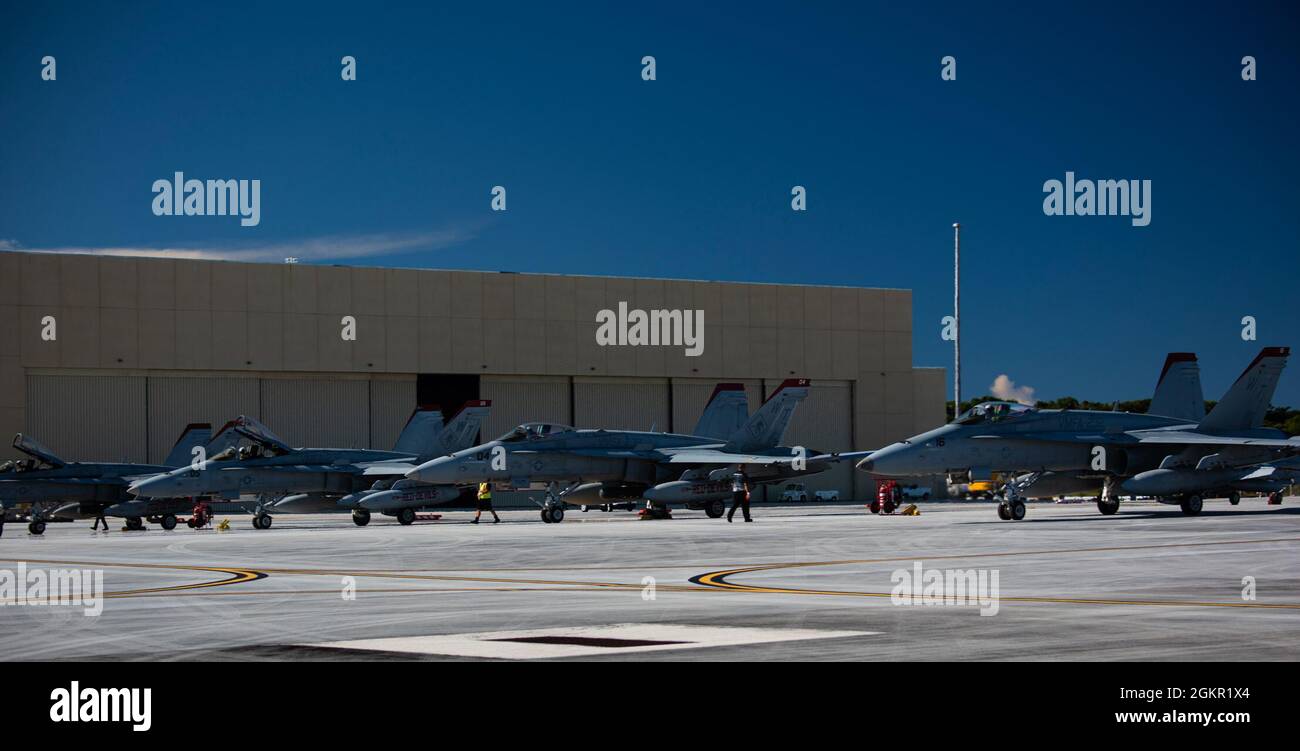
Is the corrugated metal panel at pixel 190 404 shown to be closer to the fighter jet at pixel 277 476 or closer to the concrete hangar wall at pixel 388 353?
the concrete hangar wall at pixel 388 353

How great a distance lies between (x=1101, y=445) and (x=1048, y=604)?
81.0 feet

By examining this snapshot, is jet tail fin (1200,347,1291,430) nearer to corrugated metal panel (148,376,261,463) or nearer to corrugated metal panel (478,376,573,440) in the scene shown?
corrugated metal panel (478,376,573,440)

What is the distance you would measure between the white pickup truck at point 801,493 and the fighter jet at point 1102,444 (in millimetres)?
39713

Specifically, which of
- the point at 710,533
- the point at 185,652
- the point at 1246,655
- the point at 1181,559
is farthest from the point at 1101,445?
the point at 185,652

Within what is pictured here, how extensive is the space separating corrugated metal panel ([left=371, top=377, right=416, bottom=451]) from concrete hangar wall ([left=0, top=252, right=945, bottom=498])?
8cm

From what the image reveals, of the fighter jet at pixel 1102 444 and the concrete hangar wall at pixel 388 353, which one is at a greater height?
the concrete hangar wall at pixel 388 353

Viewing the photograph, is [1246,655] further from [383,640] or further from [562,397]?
[562,397]

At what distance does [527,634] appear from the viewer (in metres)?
9.91

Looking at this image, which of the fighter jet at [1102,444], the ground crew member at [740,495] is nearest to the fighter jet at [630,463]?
the ground crew member at [740,495]

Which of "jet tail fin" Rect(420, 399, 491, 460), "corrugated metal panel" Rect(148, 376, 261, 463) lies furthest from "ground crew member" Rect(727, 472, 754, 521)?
"corrugated metal panel" Rect(148, 376, 261, 463)

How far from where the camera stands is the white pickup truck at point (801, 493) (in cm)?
7600

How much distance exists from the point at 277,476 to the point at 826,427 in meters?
44.4

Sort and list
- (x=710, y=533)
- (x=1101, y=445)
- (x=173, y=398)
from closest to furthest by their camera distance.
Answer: (x=710, y=533) < (x=1101, y=445) < (x=173, y=398)

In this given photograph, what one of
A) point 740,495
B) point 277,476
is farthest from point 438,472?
point 740,495
